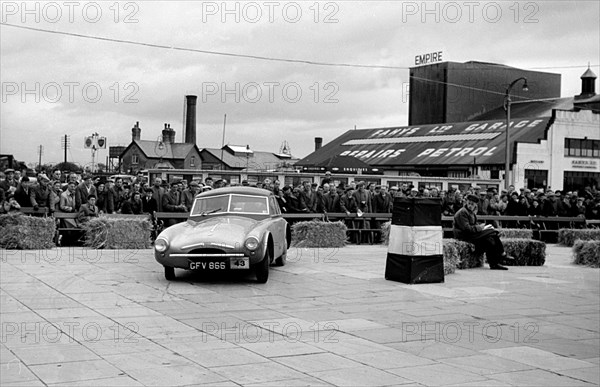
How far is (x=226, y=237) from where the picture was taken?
1314cm

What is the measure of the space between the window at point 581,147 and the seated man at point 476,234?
4982 cm

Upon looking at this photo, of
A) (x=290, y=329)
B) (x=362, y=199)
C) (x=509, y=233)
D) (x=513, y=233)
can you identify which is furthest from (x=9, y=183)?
(x=513, y=233)

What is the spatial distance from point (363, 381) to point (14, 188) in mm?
14631

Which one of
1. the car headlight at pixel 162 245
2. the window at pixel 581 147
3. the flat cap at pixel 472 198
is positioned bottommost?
the car headlight at pixel 162 245

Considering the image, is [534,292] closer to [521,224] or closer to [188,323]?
[188,323]

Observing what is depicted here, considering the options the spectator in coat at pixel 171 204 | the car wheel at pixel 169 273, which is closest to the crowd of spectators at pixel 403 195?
the spectator in coat at pixel 171 204

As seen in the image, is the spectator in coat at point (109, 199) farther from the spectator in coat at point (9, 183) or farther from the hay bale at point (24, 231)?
the hay bale at point (24, 231)

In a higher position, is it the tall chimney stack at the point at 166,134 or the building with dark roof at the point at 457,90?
the building with dark roof at the point at 457,90

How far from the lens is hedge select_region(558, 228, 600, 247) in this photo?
76.1 feet

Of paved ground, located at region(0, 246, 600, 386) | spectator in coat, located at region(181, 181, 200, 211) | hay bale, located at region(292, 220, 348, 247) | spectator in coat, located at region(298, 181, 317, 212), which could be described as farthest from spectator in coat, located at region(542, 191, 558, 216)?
spectator in coat, located at region(181, 181, 200, 211)

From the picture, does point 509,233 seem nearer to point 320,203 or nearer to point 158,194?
point 320,203

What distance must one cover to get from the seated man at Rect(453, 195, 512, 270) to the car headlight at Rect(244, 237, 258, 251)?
551cm

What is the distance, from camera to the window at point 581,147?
6353 cm

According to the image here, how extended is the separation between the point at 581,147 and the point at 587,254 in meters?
49.5
